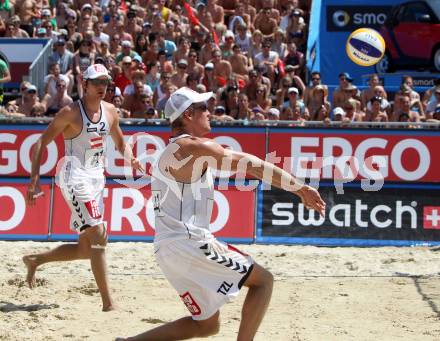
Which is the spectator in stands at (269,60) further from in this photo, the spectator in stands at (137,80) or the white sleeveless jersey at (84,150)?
the white sleeveless jersey at (84,150)

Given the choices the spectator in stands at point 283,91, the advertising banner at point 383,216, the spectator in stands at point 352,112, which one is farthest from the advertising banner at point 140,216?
the spectator in stands at point 283,91

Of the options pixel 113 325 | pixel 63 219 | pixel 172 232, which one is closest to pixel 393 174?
pixel 63 219

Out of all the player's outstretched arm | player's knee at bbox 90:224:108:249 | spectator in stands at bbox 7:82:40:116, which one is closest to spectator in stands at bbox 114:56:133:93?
spectator in stands at bbox 7:82:40:116

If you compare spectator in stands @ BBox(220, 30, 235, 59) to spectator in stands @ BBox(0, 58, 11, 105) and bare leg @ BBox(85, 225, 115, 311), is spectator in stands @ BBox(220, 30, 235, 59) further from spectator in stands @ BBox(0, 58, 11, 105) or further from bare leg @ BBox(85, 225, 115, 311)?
bare leg @ BBox(85, 225, 115, 311)

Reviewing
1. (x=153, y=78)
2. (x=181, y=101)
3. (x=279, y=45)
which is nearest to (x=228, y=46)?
(x=279, y=45)

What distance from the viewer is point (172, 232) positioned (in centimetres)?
554

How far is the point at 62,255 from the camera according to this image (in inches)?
315

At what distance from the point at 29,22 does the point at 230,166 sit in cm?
1267

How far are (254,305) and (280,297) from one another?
2.93m

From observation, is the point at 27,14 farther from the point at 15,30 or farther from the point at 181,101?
the point at 181,101

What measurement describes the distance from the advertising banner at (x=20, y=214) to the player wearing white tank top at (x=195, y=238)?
5.96 metres

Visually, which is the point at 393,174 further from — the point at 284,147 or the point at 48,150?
the point at 48,150

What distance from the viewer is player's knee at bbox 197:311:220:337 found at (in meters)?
5.50

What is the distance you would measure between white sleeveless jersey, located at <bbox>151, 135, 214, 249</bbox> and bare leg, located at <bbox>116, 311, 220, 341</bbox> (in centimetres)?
49
